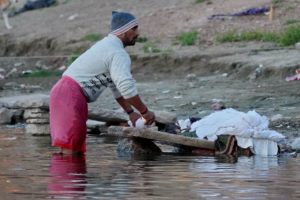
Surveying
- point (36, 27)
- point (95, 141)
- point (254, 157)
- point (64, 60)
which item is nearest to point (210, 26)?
point (64, 60)

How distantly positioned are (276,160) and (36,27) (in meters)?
17.9

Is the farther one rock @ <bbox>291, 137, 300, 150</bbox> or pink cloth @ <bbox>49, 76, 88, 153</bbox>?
rock @ <bbox>291, 137, 300, 150</bbox>

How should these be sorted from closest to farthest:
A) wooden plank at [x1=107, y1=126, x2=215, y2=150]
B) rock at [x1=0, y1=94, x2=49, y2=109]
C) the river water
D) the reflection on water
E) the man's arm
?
the river water → the reflection on water → the man's arm → wooden plank at [x1=107, y1=126, x2=215, y2=150] → rock at [x1=0, y1=94, x2=49, y2=109]

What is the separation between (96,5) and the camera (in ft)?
97.0

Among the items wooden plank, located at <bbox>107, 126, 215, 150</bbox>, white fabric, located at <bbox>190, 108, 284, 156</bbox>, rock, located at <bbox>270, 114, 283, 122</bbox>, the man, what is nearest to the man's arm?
the man

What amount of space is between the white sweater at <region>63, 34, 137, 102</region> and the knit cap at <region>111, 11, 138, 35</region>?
2.7 inches

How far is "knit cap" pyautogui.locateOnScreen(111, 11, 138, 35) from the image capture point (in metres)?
10.6

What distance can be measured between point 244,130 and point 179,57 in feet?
31.2

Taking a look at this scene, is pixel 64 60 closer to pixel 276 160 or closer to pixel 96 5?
pixel 96 5

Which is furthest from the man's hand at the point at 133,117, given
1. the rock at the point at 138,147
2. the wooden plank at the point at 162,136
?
the rock at the point at 138,147

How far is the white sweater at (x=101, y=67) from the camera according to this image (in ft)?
34.3

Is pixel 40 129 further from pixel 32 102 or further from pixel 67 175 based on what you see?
pixel 67 175

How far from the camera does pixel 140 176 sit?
378 inches

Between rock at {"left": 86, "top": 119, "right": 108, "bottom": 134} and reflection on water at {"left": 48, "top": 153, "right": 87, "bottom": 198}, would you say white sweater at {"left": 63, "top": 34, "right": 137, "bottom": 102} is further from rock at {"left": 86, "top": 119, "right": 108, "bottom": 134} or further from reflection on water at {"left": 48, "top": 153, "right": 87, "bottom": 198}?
rock at {"left": 86, "top": 119, "right": 108, "bottom": 134}
